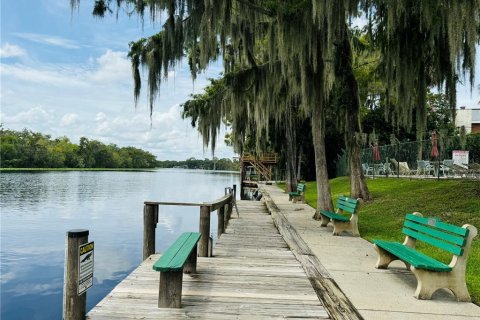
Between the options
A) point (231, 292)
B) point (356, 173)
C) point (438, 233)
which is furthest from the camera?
point (356, 173)

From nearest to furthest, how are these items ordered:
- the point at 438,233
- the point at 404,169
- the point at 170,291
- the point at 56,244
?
the point at 170,291 → the point at 438,233 → the point at 56,244 → the point at 404,169

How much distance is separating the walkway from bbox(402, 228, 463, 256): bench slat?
0.55 m

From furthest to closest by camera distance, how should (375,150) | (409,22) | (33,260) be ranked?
(375,150) < (33,260) < (409,22)

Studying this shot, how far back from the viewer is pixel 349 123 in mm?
13508

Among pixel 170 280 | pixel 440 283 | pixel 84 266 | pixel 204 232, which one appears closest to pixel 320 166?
pixel 204 232

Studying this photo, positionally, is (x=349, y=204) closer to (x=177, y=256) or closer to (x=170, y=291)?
(x=177, y=256)

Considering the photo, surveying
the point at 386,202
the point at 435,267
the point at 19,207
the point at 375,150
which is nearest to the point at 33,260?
the point at 386,202

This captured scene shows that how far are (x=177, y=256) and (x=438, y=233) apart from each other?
123 inches

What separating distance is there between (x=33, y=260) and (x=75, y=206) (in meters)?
14.1

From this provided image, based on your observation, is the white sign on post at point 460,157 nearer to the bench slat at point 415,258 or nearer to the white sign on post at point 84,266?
the bench slat at point 415,258

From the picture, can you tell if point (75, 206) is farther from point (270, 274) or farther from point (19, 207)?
point (270, 274)

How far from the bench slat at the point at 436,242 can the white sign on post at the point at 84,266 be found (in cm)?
374

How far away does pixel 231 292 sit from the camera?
15.8 ft

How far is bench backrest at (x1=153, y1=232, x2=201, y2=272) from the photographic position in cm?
400
